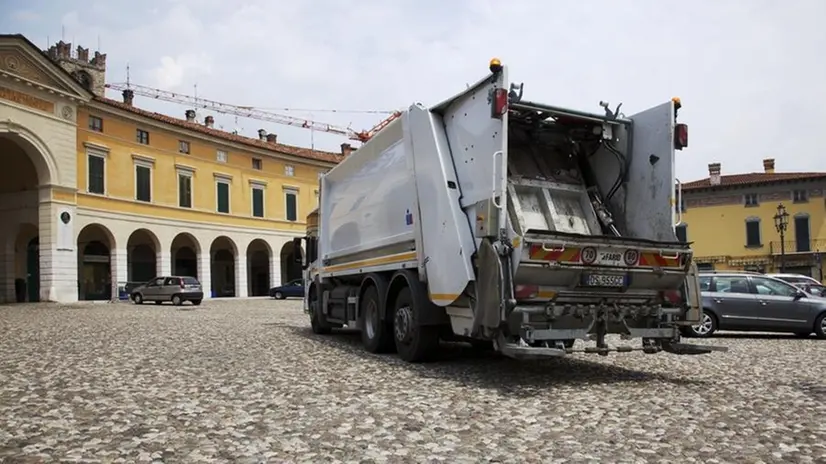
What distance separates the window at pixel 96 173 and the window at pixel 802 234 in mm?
48412

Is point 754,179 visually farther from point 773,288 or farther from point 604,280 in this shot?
point 604,280

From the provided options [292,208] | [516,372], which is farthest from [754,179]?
[516,372]

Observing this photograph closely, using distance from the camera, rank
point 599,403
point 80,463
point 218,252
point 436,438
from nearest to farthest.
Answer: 1. point 80,463
2. point 436,438
3. point 599,403
4. point 218,252

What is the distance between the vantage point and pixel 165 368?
8.80 metres

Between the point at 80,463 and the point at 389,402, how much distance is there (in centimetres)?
281

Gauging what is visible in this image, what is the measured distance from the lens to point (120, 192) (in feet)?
126

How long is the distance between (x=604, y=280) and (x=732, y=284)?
882 centimetres

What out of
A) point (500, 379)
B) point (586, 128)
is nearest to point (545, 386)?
point (500, 379)

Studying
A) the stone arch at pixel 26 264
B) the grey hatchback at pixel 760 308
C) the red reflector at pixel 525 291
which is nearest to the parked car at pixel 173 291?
the stone arch at pixel 26 264

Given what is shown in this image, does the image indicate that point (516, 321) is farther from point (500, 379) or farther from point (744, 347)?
point (744, 347)

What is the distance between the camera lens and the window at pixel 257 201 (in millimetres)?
Result: 47125

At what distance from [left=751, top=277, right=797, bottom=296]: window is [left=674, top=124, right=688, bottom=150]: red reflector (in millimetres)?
8092

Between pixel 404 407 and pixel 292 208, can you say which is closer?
pixel 404 407

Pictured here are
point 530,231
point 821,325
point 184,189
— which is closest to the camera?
point 530,231
